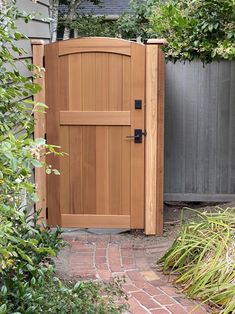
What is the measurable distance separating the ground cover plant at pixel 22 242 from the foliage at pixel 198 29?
219 centimetres

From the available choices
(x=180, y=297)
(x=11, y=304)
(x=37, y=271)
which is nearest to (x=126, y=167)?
(x=180, y=297)

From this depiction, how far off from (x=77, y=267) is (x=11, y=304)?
186 centimetres

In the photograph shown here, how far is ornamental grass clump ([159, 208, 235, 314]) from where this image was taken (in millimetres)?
3531

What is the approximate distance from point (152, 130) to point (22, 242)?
3.09 metres

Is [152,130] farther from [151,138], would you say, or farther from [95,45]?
[95,45]

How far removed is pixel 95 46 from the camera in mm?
5137

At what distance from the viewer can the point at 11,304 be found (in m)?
2.55

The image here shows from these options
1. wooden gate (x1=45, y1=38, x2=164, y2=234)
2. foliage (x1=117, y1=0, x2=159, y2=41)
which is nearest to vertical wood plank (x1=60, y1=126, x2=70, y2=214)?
wooden gate (x1=45, y1=38, x2=164, y2=234)

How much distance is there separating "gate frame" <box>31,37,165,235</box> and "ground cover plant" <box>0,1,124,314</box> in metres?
1.69

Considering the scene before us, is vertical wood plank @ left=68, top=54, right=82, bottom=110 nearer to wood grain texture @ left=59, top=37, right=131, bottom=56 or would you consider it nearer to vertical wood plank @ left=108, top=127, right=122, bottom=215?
wood grain texture @ left=59, top=37, right=131, bottom=56

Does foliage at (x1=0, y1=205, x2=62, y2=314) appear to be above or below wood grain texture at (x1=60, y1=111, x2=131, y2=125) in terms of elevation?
below

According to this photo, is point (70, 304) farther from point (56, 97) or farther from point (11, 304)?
point (56, 97)

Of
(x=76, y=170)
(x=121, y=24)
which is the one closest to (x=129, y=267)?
(x=76, y=170)

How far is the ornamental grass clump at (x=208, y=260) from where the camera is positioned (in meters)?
3.53
